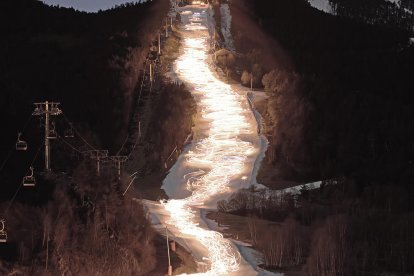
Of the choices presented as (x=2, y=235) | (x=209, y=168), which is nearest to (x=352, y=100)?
(x=209, y=168)

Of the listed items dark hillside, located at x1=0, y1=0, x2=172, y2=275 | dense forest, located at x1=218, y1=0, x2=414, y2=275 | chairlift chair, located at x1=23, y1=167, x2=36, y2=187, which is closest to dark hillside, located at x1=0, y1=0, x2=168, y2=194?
dark hillside, located at x1=0, y1=0, x2=172, y2=275

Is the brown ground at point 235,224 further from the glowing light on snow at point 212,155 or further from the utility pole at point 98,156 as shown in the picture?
the utility pole at point 98,156

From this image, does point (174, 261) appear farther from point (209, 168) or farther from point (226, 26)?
point (226, 26)

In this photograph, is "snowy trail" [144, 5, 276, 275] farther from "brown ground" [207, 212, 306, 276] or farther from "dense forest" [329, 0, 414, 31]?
"dense forest" [329, 0, 414, 31]

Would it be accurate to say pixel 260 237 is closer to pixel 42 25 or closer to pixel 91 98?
pixel 91 98

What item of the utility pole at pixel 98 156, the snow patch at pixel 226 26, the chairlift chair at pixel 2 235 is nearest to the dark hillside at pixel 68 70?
the utility pole at pixel 98 156

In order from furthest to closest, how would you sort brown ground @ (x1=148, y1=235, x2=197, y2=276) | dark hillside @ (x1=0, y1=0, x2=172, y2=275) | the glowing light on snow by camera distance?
the glowing light on snow → brown ground @ (x1=148, y1=235, x2=197, y2=276) → dark hillside @ (x1=0, y1=0, x2=172, y2=275)

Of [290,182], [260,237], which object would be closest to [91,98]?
[290,182]
